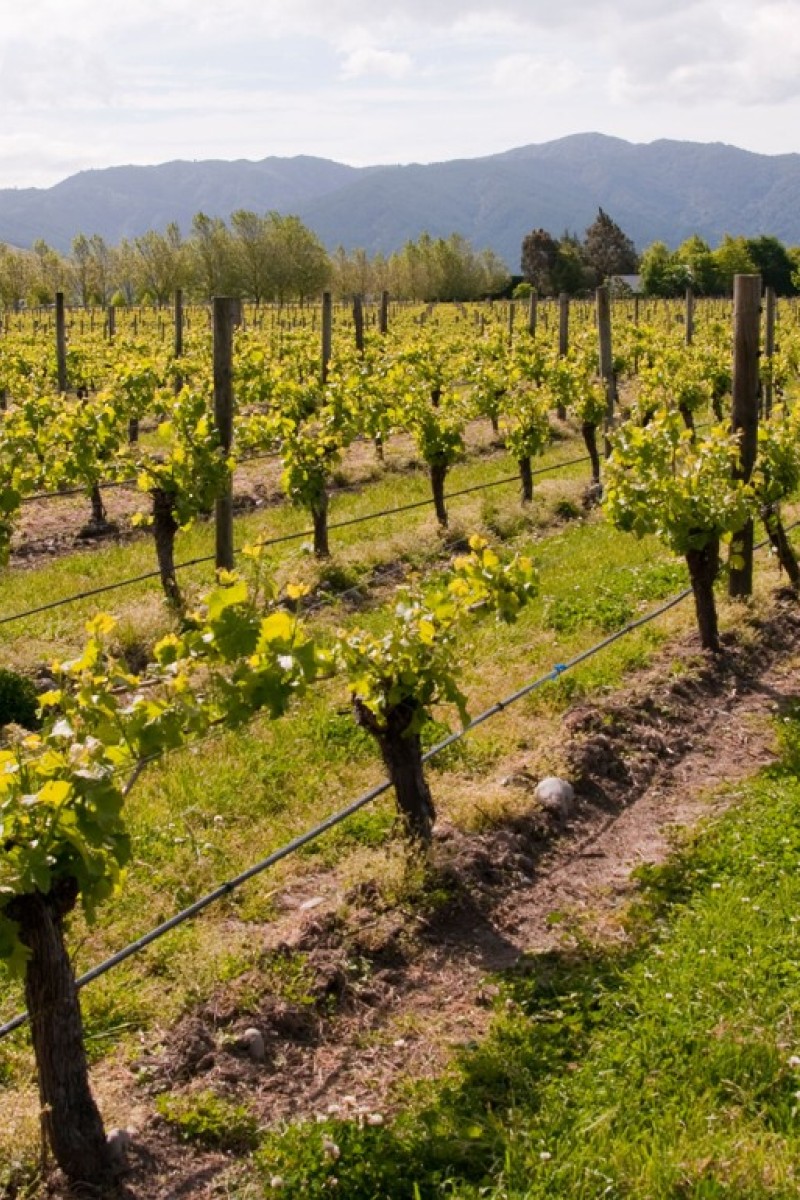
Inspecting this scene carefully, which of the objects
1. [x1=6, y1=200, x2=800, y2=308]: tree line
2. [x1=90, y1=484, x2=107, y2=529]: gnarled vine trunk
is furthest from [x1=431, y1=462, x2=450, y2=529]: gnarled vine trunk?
[x1=6, y1=200, x2=800, y2=308]: tree line

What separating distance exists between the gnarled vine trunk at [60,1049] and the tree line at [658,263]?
6725cm

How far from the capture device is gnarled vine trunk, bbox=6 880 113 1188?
4203 millimetres

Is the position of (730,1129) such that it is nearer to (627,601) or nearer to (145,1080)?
(145,1080)

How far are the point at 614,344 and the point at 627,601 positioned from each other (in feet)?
55.8

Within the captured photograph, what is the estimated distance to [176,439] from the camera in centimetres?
1126

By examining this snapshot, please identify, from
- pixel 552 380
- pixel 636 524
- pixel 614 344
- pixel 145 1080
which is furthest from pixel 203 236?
pixel 145 1080

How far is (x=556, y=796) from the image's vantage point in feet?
23.6

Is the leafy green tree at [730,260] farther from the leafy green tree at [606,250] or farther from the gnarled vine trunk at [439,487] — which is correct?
the gnarled vine trunk at [439,487]

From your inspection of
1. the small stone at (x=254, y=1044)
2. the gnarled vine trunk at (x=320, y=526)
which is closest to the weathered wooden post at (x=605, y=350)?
the gnarled vine trunk at (x=320, y=526)

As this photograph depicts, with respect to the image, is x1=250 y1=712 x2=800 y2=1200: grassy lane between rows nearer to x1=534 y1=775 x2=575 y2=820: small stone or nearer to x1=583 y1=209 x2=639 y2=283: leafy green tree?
x1=534 y1=775 x2=575 y2=820: small stone

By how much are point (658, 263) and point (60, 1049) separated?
3034 inches

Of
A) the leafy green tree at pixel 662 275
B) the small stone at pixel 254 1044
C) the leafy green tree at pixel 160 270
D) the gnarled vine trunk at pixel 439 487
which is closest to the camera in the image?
the small stone at pixel 254 1044

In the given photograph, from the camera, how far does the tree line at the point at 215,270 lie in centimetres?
6762

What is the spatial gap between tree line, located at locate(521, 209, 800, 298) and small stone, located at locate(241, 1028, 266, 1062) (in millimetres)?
66547
